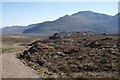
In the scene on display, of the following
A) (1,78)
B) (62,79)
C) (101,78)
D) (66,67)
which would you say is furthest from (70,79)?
(66,67)

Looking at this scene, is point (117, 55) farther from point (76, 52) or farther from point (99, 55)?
point (76, 52)

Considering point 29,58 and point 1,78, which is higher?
point 1,78

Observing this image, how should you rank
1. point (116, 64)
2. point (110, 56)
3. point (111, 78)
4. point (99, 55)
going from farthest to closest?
point (99, 55) < point (110, 56) < point (116, 64) < point (111, 78)

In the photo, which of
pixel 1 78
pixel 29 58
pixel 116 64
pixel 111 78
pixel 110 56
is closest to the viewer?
pixel 111 78

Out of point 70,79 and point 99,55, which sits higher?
point 70,79

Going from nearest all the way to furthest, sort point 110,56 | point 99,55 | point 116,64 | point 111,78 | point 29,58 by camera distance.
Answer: point 111,78
point 116,64
point 110,56
point 99,55
point 29,58

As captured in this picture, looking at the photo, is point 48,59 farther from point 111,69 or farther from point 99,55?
point 111,69

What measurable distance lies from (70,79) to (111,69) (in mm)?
10936

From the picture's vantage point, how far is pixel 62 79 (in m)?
36.2

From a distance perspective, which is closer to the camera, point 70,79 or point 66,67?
point 70,79

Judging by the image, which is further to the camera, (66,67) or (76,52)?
(76,52)

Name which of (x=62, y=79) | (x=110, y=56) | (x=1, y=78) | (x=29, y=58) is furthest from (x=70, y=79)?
(x=29, y=58)

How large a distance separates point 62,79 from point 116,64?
1508cm

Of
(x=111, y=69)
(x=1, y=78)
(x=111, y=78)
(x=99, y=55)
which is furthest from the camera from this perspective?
(x=99, y=55)
